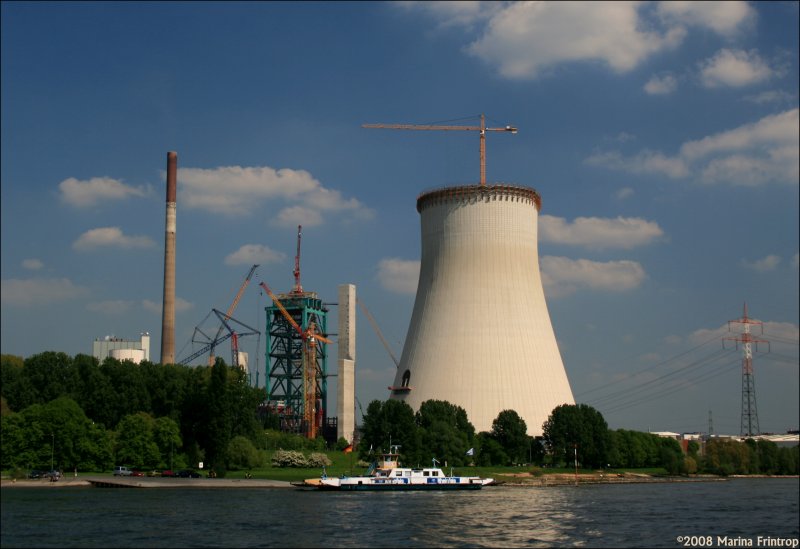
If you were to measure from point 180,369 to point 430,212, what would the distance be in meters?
23.9

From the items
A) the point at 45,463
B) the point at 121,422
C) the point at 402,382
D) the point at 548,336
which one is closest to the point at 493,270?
the point at 548,336

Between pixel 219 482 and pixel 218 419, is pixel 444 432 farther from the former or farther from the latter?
pixel 219 482

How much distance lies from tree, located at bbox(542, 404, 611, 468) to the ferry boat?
15.9m

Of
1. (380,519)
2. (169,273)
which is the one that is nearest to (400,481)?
(380,519)

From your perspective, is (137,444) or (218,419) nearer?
(137,444)

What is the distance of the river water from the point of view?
113ft

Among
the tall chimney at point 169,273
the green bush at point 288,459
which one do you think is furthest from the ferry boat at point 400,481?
the tall chimney at point 169,273

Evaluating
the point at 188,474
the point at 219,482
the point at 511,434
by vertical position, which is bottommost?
the point at 219,482

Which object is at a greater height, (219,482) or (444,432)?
(444,432)

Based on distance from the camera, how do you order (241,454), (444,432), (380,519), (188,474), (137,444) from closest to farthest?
(380,519) → (188,474) → (137,444) → (241,454) → (444,432)

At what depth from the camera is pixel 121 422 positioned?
67.8 m

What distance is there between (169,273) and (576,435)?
40.6m

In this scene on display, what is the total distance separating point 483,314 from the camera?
75.6 metres

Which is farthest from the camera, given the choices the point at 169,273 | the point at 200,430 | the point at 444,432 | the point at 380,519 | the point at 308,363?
the point at 308,363
